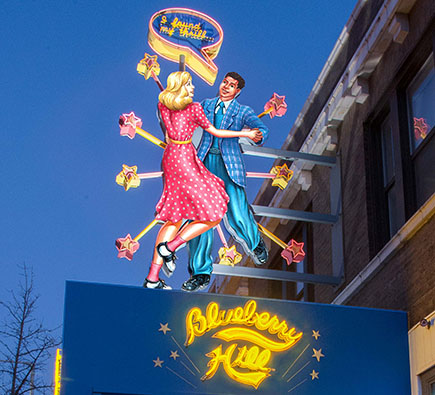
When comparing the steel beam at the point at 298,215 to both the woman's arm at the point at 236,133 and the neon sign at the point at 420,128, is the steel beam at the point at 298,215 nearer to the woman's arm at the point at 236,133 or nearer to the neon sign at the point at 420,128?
the woman's arm at the point at 236,133

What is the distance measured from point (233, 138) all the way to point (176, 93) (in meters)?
1.24

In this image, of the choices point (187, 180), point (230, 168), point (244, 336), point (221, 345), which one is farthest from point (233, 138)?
point (221, 345)

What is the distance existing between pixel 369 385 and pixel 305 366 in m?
0.87

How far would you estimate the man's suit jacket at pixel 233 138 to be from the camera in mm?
13961

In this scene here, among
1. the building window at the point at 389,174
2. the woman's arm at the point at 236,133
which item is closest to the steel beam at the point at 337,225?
the building window at the point at 389,174

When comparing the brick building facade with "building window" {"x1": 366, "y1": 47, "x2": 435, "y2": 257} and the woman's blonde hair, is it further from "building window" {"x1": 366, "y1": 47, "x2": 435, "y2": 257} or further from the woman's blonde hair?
the woman's blonde hair

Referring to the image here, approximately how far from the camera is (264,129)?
14281mm

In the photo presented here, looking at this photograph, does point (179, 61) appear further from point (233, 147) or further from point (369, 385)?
point (369, 385)

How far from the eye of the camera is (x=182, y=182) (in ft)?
43.7

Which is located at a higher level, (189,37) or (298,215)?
(189,37)

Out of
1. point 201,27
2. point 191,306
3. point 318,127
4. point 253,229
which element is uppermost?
point 201,27

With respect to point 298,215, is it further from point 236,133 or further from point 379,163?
point 236,133

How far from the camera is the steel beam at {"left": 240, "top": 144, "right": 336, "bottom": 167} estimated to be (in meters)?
14.6

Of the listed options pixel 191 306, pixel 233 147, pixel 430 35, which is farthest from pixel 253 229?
pixel 430 35
